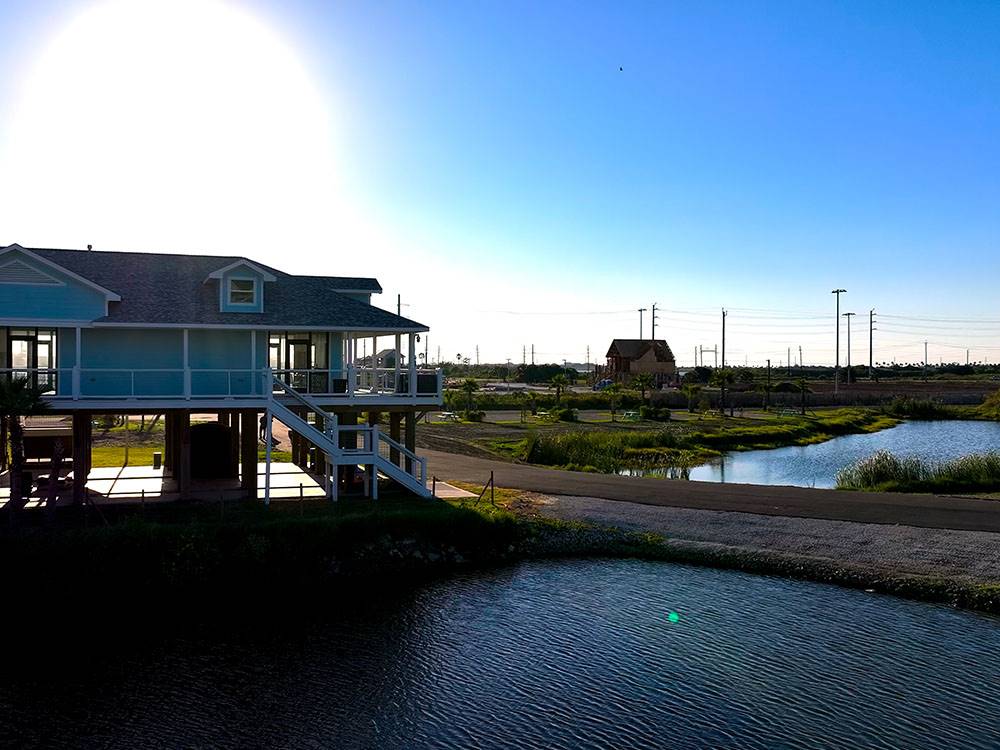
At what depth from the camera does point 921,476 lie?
3753cm

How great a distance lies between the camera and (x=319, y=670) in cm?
1706

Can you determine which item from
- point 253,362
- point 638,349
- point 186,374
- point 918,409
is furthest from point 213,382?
point 638,349

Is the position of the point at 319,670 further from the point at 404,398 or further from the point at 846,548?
the point at 846,548

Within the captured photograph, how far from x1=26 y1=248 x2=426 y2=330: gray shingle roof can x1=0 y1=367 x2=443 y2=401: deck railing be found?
5.70 ft

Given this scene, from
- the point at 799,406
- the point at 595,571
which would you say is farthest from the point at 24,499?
the point at 799,406

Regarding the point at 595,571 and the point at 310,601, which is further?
the point at 595,571

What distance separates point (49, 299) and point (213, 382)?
5.70m

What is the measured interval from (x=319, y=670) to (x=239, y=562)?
254 inches

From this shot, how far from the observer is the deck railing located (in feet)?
87.1

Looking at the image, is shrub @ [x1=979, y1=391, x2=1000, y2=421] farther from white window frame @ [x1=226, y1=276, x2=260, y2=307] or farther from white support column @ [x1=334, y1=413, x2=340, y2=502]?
white window frame @ [x1=226, y1=276, x2=260, y2=307]

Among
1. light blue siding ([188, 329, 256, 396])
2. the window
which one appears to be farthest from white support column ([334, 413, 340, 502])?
the window

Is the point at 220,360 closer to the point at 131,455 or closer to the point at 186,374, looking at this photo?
the point at 186,374

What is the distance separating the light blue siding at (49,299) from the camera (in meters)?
26.3

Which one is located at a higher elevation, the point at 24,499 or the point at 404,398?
the point at 404,398
